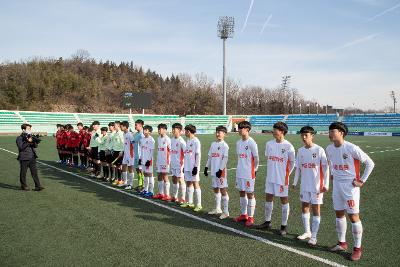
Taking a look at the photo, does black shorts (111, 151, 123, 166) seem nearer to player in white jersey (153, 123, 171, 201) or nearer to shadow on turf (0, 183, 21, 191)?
player in white jersey (153, 123, 171, 201)

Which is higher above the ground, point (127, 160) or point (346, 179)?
point (346, 179)

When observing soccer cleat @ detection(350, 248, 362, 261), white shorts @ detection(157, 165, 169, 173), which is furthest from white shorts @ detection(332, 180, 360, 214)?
white shorts @ detection(157, 165, 169, 173)

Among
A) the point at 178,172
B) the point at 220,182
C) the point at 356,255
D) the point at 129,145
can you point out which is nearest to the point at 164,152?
the point at 178,172

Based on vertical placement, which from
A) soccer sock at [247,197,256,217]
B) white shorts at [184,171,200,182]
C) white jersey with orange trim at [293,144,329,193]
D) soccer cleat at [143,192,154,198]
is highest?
white jersey with orange trim at [293,144,329,193]

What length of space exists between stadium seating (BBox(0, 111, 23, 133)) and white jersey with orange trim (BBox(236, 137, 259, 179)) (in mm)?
45887

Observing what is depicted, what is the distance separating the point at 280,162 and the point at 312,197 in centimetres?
102

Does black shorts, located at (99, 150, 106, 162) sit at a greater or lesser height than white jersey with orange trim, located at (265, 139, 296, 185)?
lesser

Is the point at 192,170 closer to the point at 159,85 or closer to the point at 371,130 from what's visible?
the point at 371,130

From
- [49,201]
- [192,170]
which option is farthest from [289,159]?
[49,201]

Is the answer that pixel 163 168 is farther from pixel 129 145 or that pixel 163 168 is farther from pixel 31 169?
pixel 31 169

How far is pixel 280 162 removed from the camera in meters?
7.10

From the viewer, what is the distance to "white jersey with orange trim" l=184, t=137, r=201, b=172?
9008 mm

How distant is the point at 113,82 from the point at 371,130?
3516 inches

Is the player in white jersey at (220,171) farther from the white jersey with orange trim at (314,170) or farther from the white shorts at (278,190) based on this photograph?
the white jersey with orange trim at (314,170)
